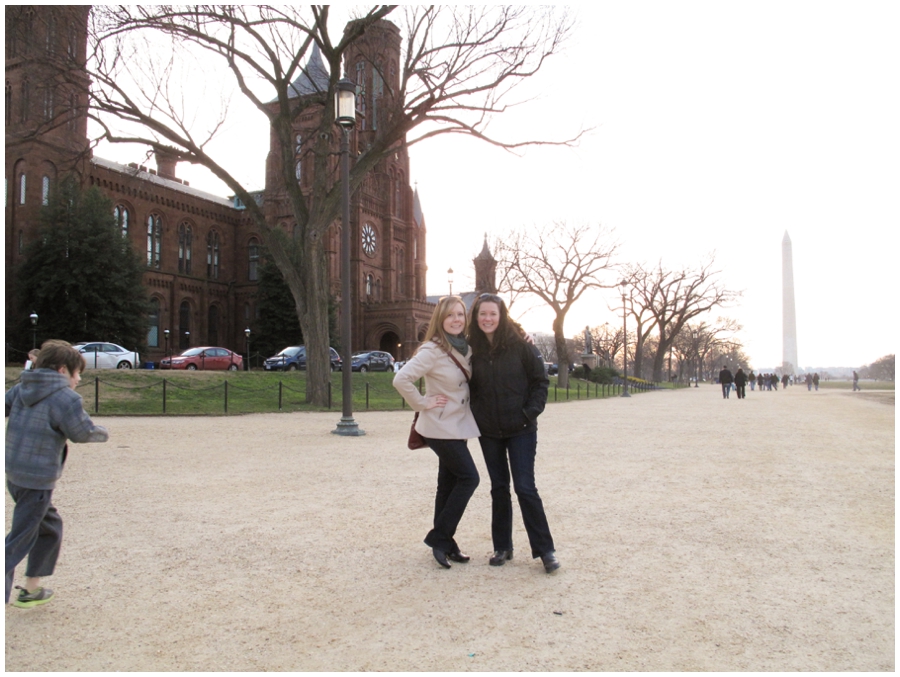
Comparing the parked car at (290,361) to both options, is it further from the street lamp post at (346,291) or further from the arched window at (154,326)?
the street lamp post at (346,291)

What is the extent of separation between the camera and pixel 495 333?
4.59 metres

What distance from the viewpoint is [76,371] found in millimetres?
3705

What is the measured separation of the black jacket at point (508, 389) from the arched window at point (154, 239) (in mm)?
51518

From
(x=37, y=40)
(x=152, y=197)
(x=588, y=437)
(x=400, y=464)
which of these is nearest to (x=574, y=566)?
(x=400, y=464)

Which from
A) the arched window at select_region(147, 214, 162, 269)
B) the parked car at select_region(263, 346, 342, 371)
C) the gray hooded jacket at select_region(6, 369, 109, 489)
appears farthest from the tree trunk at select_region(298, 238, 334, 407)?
the arched window at select_region(147, 214, 162, 269)

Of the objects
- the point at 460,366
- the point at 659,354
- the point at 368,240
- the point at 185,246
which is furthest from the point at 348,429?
the point at 659,354

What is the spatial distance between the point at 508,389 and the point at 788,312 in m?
72.0

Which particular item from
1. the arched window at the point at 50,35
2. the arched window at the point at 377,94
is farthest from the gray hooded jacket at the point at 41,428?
the arched window at the point at 50,35

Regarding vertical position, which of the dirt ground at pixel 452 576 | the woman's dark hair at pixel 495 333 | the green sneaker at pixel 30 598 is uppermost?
the woman's dark hair at pixel 495 333

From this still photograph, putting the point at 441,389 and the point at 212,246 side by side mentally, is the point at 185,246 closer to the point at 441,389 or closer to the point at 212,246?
the point at 212,246

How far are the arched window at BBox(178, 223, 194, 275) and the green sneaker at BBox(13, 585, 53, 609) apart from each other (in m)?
53.4

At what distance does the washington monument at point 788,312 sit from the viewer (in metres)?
66.5

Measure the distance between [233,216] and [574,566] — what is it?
57984 millimetres

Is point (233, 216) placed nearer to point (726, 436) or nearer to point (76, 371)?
point (726, 436)
